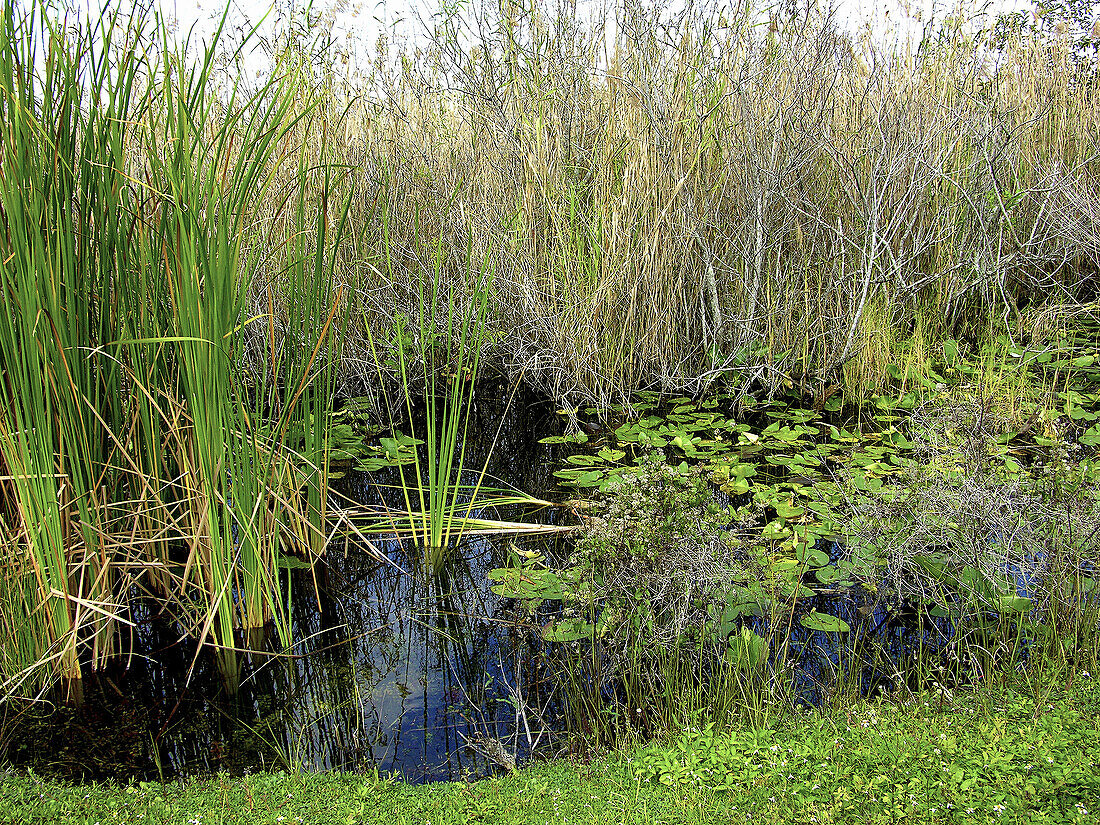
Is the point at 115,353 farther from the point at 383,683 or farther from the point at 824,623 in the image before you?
the point at 824,623

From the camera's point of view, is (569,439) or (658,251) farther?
(658,251)

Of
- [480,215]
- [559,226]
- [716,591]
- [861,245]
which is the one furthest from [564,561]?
[861,245]

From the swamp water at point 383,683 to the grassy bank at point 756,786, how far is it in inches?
7.3

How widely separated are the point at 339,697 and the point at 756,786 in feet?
4.06

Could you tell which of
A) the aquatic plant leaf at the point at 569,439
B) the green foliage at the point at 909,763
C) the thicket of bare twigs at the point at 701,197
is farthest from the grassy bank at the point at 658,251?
the green foliage at the point at 909,763

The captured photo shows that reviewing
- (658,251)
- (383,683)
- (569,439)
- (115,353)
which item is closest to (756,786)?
(383,683)

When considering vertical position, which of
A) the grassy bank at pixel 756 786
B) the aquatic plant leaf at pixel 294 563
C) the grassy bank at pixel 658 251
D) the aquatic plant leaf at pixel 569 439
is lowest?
the grassy bank at pixel 756 786

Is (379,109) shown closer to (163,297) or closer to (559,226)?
(559,226)

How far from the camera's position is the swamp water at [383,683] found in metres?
2.06

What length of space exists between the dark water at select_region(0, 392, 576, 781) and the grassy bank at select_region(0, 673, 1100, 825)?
0.62 feet

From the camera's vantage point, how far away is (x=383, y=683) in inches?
94.3

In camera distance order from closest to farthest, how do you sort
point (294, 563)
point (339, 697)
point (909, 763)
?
point (909, 763) → point (339, 697) → point (294, 563)

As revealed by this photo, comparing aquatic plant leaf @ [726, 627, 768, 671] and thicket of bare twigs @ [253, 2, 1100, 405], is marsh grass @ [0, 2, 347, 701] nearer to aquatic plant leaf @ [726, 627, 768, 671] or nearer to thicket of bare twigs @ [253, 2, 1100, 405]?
aquatic plant leaf @ [726, 627, 768, 671]

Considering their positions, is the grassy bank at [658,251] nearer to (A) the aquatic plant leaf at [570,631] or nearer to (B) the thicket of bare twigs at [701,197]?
(B) the thicket of bare twigs at [701,197]
